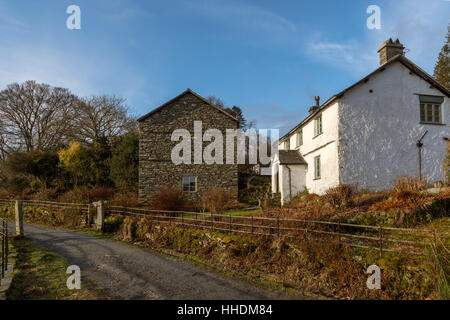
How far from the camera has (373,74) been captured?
46.7 ft

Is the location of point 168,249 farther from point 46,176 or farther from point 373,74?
point 46,176

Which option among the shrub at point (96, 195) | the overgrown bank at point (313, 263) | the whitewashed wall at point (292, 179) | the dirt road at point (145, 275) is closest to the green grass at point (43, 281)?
the dirt road at point (145, 275)

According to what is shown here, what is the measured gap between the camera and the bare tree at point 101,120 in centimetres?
2909

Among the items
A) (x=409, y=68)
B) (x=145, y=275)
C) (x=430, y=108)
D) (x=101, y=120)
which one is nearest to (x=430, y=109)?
(x=430, y=108)

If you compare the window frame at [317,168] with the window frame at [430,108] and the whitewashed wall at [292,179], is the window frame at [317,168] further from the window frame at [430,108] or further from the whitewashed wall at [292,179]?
the window frame at [430,108]

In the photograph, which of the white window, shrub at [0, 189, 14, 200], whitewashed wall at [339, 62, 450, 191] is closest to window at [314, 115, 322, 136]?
the white window

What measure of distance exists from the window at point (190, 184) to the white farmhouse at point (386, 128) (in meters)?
8.76

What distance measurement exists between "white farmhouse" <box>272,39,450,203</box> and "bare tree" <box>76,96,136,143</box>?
22.6 m

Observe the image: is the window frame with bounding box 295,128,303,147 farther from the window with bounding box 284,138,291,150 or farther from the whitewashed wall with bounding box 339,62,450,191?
the whitewashed wall with bounding box 339,62,450,191

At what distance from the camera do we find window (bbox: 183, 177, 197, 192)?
776 inches

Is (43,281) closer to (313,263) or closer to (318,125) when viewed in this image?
(313,263)

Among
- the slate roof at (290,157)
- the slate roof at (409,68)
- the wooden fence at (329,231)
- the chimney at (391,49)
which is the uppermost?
the chimney at (391,49)

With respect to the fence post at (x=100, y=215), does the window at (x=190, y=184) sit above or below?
above

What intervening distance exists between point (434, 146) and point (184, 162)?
14568mm
